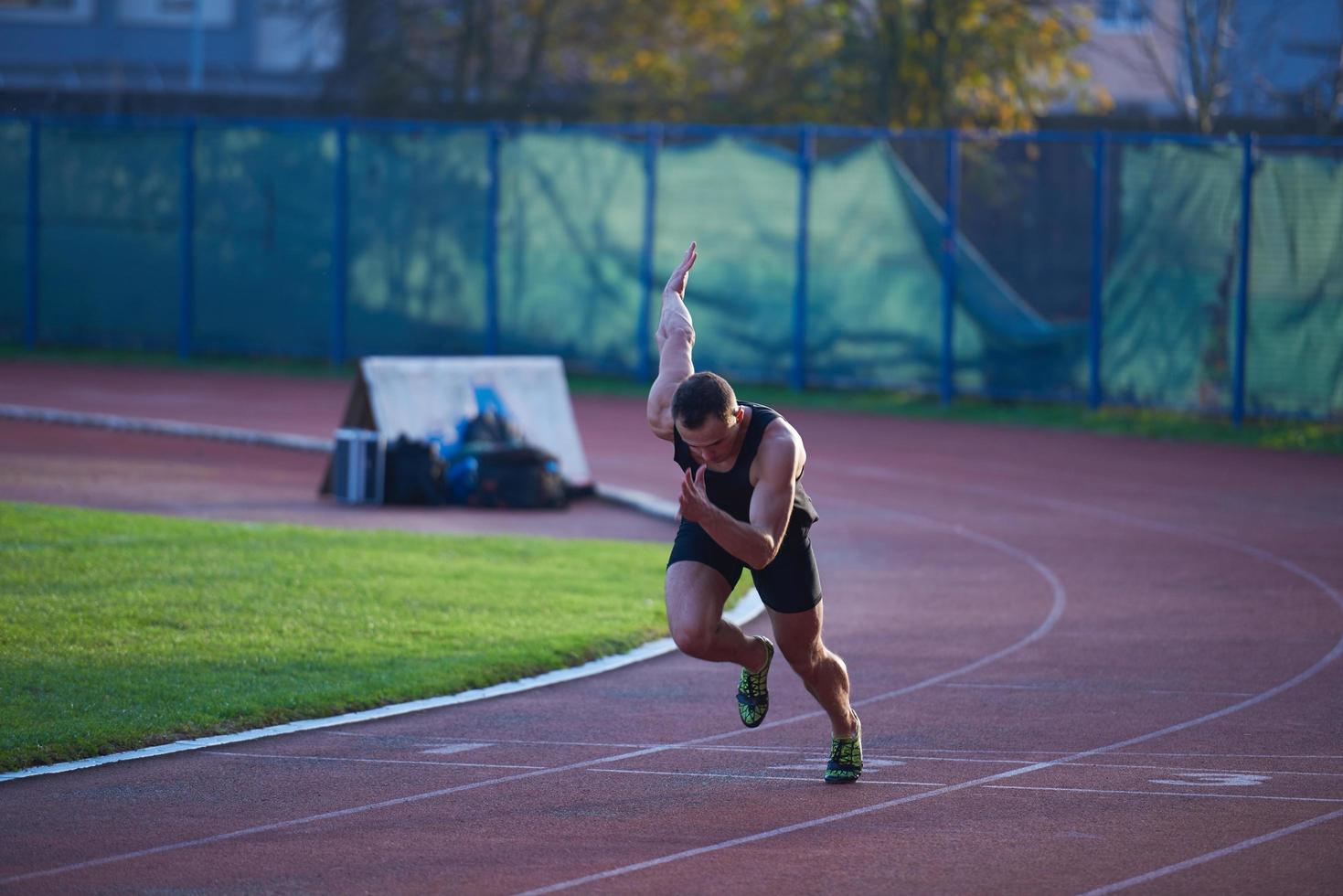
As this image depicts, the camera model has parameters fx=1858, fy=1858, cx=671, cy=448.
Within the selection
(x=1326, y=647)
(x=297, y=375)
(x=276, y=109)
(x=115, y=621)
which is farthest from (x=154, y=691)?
(x=276, y=109)

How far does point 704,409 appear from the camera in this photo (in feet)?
22.5

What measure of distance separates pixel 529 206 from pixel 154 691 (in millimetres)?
17925

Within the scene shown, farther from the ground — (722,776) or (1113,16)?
(1113,16)

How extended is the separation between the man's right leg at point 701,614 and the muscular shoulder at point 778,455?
525mm

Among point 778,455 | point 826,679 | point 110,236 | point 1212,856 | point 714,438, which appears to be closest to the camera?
point 1212,856

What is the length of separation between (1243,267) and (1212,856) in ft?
52.2

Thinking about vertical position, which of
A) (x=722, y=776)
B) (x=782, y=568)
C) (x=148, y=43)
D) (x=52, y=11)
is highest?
(x=52, y=11)

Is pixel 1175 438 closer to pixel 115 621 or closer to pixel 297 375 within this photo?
→ pixel 297 375

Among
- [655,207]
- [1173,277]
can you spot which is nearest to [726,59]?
[655,207]

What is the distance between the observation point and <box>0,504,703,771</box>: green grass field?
337 inches

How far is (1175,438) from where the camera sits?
21.3 meters

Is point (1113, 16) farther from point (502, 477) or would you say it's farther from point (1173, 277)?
point (502, 477)

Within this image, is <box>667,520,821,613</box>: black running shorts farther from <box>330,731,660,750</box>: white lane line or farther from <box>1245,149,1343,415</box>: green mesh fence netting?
<box>1245,149,1343,415</box>: green mesh fence netting

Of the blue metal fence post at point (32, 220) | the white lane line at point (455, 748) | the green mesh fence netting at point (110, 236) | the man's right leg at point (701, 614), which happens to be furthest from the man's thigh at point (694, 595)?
the blue metal fence post at point (32, 220)
